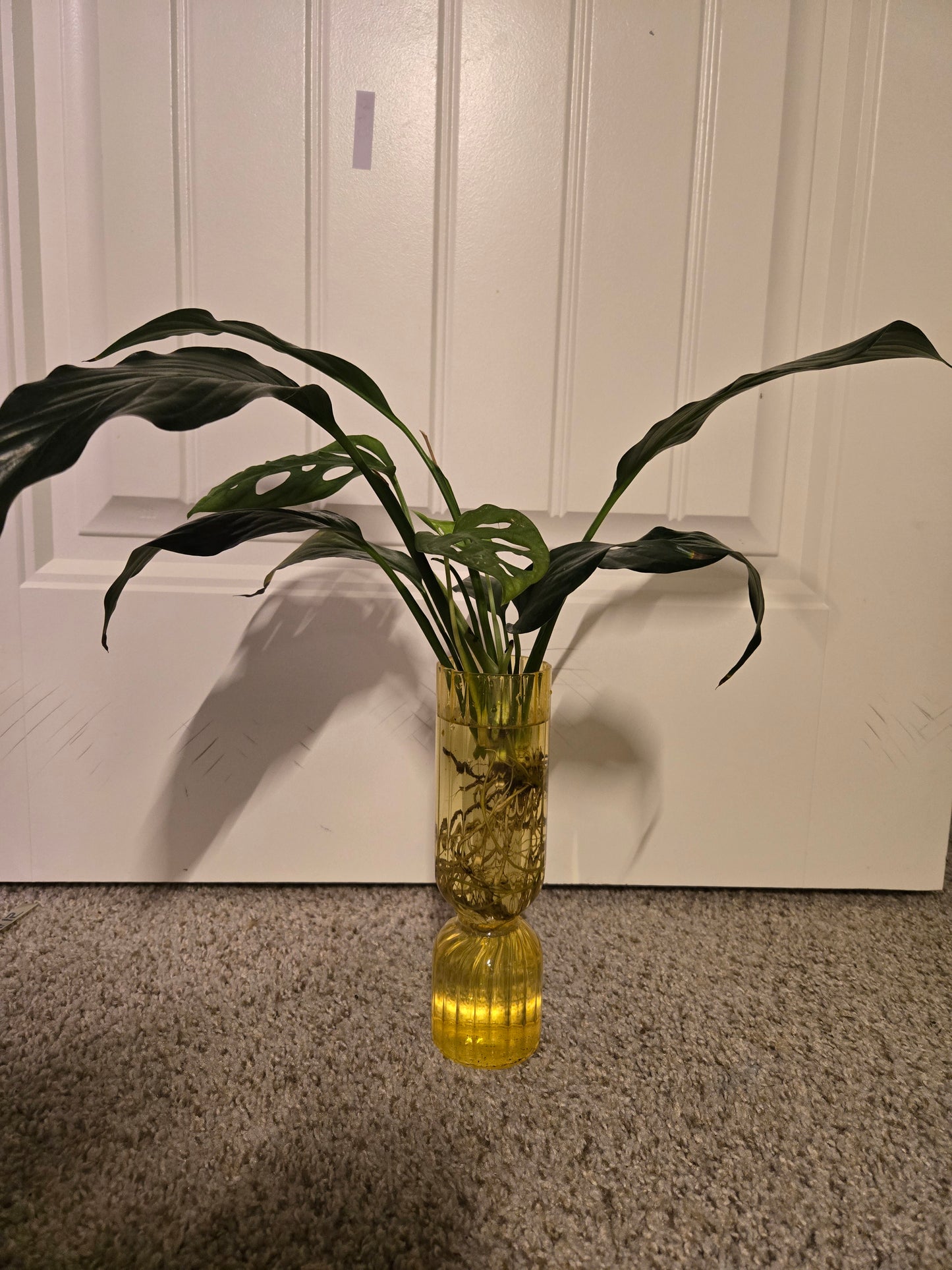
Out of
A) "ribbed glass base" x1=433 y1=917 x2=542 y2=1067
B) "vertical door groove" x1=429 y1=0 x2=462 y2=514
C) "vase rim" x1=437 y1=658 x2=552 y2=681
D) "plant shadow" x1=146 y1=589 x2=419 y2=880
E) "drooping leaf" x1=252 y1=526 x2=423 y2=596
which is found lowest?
"ribbed glass base" x1=433 y1=917 x2=542 y2=1067

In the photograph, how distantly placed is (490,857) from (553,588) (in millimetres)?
205

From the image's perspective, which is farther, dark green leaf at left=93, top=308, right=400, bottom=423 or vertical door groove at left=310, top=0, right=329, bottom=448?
vertical door groove at left=310, top=0, right=329, bottom=448

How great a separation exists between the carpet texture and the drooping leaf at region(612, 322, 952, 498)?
45 cm

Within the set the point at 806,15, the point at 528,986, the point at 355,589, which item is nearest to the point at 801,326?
the point at 806,15

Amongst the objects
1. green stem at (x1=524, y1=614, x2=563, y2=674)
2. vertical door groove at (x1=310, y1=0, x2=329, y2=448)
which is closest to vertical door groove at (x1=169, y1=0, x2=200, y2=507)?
vertical door groove at (x1=310, y1=0, x2=329, y2=448)

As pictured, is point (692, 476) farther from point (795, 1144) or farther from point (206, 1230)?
point (206, 1230)

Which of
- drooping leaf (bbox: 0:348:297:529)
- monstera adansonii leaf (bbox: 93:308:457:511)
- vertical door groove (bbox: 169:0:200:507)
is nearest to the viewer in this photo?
drooping leaf (bbox: 0:348:297:529)

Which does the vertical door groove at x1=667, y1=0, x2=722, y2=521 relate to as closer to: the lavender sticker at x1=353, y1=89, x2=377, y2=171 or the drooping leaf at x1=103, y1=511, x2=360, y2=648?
the lavender sticker at x1=353, y1=89, x2=377, y2=171

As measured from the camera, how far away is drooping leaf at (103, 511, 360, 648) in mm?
498

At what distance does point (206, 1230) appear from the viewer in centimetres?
47

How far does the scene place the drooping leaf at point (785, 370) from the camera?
0.52 metres

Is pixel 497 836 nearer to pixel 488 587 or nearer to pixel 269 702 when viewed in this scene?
pixel 488 587

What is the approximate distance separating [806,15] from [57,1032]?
1163 millimetres

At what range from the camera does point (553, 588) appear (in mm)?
545
